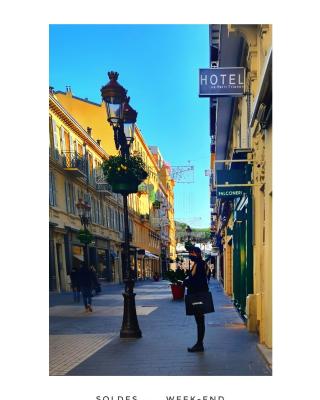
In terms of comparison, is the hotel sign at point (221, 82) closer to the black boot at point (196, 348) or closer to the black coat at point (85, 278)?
the black boot at point (196, 348)

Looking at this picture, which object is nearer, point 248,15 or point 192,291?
point 248,15

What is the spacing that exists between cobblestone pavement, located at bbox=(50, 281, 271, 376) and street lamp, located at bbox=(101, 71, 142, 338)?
0.91 feet

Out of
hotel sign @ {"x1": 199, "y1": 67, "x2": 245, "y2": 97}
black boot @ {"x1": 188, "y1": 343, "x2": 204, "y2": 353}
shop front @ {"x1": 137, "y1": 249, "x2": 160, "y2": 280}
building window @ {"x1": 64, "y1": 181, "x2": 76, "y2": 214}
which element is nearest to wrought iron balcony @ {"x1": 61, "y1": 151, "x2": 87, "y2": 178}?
building window @ {"x1": 64, "y1": 181, "x2": 76, "y2": 214}

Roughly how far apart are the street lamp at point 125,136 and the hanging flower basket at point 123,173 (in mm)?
108

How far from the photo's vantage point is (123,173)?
777 cm

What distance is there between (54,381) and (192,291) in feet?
8.55

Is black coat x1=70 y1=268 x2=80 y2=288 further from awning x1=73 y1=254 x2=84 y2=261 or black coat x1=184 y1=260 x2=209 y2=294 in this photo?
black coat x1=184 y1=260 x2=209 y2=294

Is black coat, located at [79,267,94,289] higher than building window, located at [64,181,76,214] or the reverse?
the reverse

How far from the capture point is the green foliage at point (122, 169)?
7.79m

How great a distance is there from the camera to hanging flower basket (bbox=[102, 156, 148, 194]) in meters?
7.79
